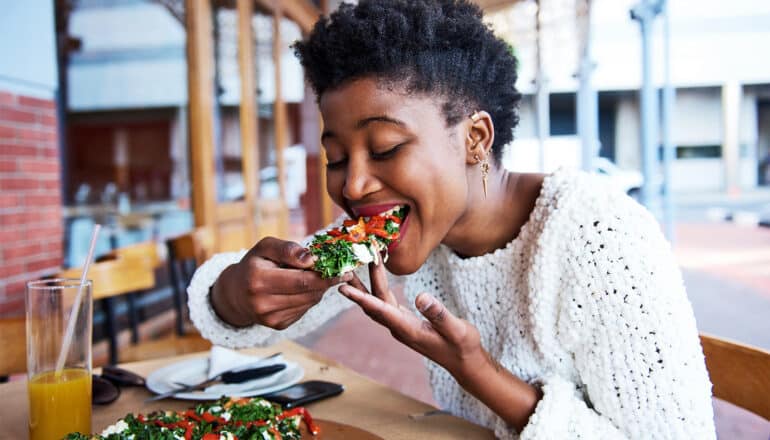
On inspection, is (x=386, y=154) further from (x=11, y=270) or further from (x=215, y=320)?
(x=11, y=270)

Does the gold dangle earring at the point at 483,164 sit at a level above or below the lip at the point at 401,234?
above

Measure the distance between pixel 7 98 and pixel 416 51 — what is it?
8.16 feet

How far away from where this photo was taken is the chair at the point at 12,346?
1.63 meters

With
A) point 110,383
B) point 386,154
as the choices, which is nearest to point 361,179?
point 386,154

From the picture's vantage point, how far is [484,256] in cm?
139

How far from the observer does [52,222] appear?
3.24m

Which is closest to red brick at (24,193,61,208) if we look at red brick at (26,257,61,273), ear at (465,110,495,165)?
red brick at (26,257,61,273)

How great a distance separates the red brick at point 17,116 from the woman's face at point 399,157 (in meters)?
2.31

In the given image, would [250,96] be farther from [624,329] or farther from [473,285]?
[624,329]

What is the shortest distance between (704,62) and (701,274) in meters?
11.3

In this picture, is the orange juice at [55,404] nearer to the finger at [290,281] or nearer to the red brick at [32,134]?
the finger at [290,281]

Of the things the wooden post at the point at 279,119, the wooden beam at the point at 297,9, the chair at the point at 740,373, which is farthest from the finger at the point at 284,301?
the wooden post at the point at 279,119

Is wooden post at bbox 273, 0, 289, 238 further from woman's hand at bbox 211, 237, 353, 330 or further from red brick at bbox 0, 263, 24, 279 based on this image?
woman's hand at bbox 211, 237, 353, 330

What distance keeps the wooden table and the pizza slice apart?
29 cm
